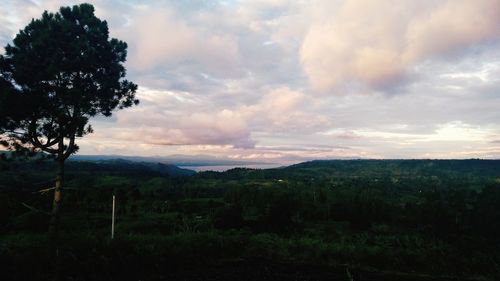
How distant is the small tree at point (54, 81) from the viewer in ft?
74.1

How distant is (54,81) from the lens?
2375 centimetres

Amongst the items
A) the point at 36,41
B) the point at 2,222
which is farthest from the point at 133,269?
the point at 2,222

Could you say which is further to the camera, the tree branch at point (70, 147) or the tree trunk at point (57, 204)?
the tree trunk at point (57, 204)

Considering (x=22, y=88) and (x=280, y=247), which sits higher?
(x=22, y=88)

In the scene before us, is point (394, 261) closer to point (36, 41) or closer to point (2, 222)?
point (36, 41)

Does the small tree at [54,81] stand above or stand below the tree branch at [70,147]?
above

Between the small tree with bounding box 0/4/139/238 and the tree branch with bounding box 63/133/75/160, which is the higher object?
the small tree with bounding box 0/4/139/238

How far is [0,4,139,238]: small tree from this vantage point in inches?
890

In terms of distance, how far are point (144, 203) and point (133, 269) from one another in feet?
380

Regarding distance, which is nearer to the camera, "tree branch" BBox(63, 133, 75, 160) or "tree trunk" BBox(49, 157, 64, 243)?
"tree branch" BBox(63, 133, 75, 160)

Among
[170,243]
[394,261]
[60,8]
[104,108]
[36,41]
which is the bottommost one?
[394,261]

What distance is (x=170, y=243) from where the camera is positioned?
2728 cm

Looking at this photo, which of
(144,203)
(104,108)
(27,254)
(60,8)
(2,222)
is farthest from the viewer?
(144,203)

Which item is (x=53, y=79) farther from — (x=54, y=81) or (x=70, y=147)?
(x=70, y=147)
